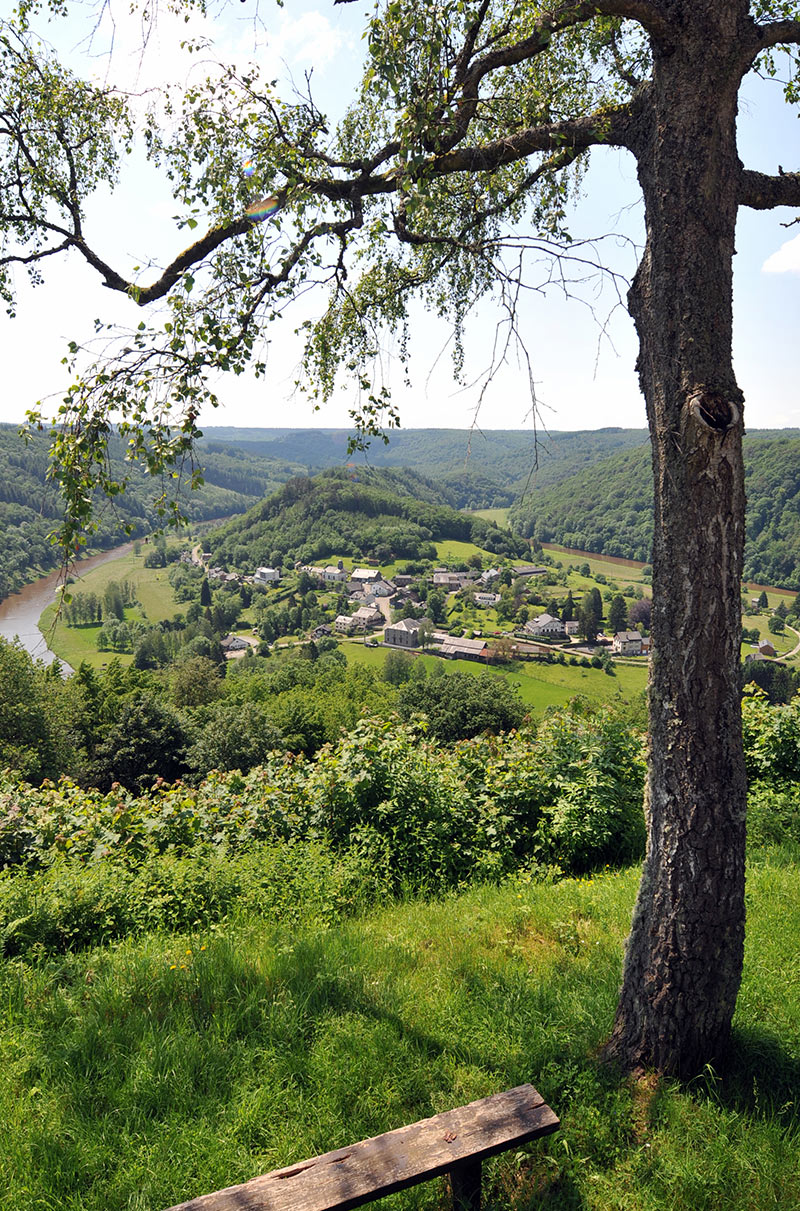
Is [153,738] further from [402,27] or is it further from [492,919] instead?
[402,27]

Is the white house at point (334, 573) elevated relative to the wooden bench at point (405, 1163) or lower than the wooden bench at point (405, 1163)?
lower

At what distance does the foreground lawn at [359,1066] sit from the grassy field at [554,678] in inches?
1951

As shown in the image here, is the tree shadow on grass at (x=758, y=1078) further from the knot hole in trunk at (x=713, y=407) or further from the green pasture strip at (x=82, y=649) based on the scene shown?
the green pasture strip at (x=82, y=649)

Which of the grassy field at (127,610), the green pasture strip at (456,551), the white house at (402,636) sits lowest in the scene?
the white house at (402,636)

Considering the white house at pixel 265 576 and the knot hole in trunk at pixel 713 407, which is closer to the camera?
the knot hole in trunk at pixel 713 407

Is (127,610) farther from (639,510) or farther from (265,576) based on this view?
(639,510)

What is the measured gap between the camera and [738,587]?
254cm

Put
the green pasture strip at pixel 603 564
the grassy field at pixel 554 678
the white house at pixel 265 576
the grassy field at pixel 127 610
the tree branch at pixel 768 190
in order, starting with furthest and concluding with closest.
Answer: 1. the white house at pixel 265 576
2. the green pasture strip at pixel 603 564
3. the grassy field at pixel 127 610
4. the grassy field at pixel 554 678
5. the tree branch at pixel 768 190

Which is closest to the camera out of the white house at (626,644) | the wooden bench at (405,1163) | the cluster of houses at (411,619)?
the wooden bench at (405,1163)

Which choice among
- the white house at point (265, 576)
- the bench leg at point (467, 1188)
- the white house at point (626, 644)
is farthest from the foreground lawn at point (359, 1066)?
the white house at point (265, 576)

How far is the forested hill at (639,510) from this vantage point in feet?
290

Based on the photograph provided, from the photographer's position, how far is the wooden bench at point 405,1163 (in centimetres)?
189

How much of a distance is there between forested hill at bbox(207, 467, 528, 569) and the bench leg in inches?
4605

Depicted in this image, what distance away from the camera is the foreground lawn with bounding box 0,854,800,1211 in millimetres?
2289
